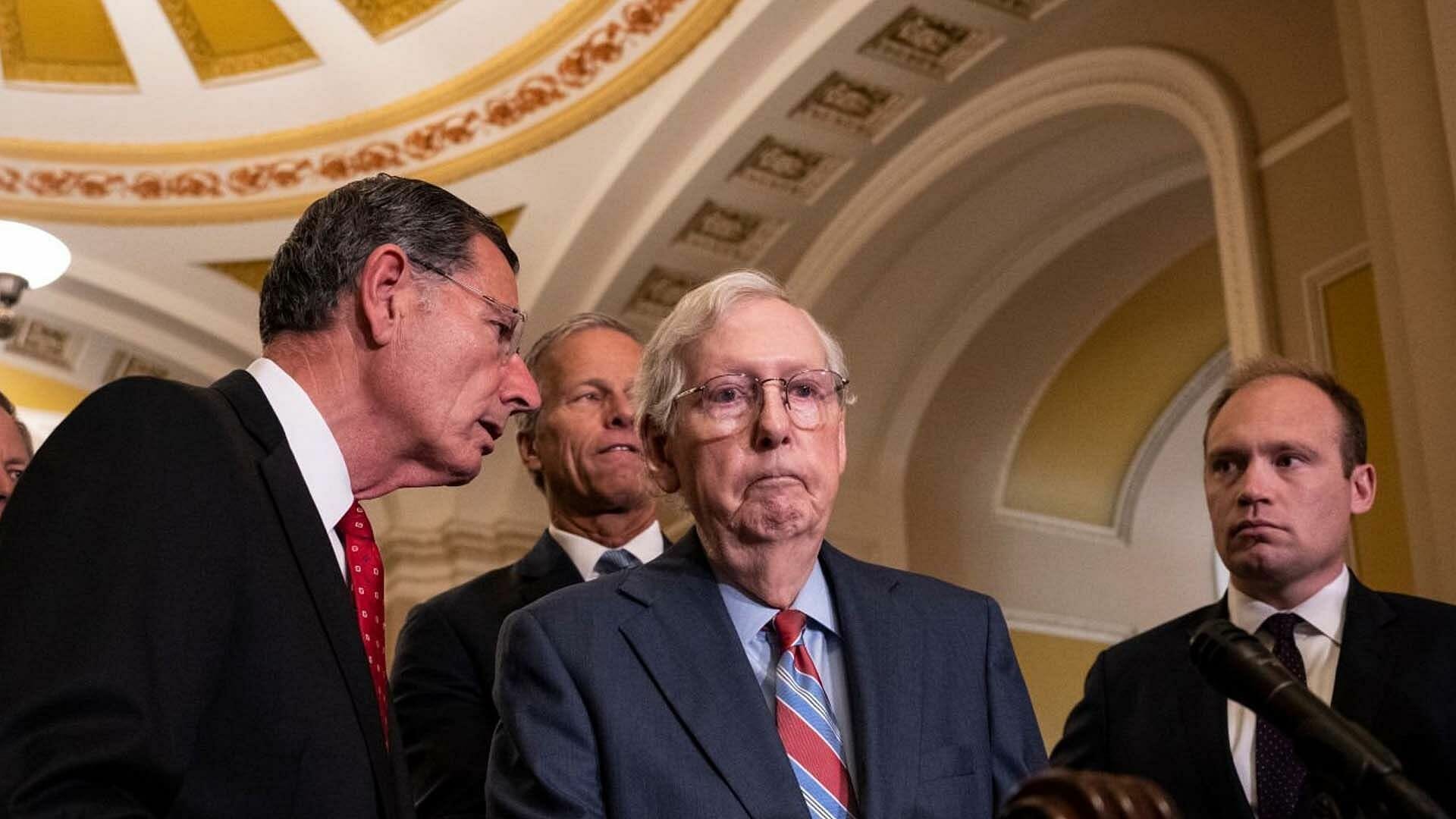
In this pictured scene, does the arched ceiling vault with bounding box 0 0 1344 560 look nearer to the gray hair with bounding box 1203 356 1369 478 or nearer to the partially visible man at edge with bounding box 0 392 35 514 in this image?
the gray hair with bounding box 1203 356 1369 478

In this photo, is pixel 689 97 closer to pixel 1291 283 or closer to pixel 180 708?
pixel 1291 283

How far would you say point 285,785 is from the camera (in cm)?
171

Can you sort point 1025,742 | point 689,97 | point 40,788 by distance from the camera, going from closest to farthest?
1. point 40,788
2. point 1025,742
3. point 689,97

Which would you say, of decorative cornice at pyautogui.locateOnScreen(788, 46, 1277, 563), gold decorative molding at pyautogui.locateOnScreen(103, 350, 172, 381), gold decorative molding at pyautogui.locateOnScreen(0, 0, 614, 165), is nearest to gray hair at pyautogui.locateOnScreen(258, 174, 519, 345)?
decorative cornice at pyautogui.locateOnScreen(788, 46, 1277, 563)

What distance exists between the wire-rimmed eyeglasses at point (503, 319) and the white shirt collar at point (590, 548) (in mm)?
991

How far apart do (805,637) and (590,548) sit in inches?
43.7

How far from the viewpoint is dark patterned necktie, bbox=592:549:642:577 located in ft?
10.6

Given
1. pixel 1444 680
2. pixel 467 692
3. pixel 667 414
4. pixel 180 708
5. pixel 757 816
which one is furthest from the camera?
pixel 467 692

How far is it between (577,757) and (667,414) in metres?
0.54

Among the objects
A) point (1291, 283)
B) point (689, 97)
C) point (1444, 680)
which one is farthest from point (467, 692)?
point (689, 97)

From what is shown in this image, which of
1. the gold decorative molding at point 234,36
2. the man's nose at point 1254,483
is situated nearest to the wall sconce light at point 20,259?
the gold decorative molding at point 234,36

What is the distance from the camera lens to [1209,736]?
282cm

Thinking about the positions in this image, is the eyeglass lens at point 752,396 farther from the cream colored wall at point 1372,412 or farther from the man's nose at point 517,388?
the cream colored wall at point 1372,412

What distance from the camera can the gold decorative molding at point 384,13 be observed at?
8867mm
